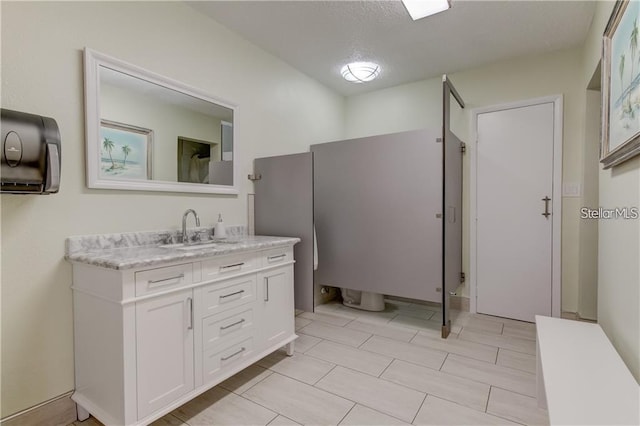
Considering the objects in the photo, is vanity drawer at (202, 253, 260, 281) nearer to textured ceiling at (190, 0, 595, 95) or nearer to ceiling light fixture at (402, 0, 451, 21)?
textured ceiling at (190, 0, 595, 95)

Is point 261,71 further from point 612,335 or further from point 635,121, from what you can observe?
point 612,335

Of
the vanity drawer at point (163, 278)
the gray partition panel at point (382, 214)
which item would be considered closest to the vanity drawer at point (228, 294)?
the vanity drawer at point (163, 278)

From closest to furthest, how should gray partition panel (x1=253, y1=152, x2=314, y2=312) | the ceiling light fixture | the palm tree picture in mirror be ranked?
1. the palm tree picture in mirror
2. the ceiling light fixture
3. gray partition panel (x1=253, y1=152, x2=314, y2=312)

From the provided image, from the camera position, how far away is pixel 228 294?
181 centimetres

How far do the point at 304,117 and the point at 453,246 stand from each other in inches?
78.7

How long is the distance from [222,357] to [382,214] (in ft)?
5.81

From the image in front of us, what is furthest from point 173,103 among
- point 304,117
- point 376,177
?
point 376,177

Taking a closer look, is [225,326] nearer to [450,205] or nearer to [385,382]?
[385,382]

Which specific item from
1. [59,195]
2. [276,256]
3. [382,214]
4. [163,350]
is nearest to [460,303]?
[382,214]

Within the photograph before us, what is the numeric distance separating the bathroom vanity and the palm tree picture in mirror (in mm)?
378

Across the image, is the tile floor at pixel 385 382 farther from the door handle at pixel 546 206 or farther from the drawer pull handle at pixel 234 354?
the door handle at pixel 546 206

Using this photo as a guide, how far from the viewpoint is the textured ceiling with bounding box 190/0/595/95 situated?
7.26 feet

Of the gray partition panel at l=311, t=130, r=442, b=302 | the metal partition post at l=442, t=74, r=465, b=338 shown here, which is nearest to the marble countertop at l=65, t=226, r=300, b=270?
the gray partition panel at l=311, t=130, r=442, b=302

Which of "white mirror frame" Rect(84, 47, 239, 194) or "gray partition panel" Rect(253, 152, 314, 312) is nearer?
"white mirror frame" Rect(84, 47, 239, 194)
